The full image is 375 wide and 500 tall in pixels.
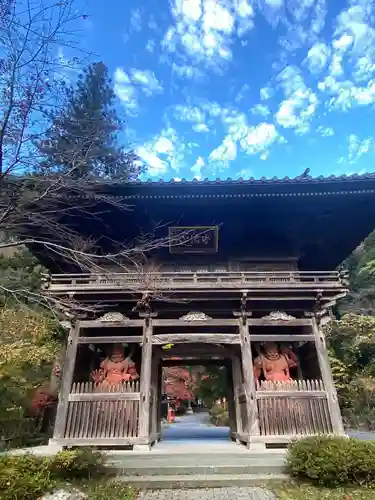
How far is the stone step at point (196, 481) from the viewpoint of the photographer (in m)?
5.90

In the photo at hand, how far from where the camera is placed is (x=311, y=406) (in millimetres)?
7914

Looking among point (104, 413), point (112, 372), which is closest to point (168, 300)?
point (112, 372)

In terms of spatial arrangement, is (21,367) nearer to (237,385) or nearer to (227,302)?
(237,385)

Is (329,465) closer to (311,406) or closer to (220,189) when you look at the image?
Answer: (311,406)

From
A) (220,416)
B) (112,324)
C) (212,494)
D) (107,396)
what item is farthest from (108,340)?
(220,416)

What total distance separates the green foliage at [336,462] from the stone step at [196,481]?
0.56 m

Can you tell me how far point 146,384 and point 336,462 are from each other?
13.6 ft

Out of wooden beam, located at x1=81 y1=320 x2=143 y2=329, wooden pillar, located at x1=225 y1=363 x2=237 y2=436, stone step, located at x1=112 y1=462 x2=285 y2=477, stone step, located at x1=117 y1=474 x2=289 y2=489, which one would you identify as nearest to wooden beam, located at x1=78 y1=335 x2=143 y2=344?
wooden beam, located at x1=81 y1=320 x2=143 y2=329

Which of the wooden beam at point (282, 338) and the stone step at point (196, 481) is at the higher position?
the wooden beam at point (282, 338)

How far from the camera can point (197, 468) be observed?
6.27 meters

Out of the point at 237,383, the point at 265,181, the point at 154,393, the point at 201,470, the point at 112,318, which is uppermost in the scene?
the point at 265,181

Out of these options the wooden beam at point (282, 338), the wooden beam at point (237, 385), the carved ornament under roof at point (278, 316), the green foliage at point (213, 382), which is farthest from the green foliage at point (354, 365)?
the carved ornament under roof at point (278, 316)

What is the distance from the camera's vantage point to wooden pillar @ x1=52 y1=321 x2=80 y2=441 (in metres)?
7.68

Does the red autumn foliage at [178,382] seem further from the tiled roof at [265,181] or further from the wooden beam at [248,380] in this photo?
the tiled roof at [265,181]
